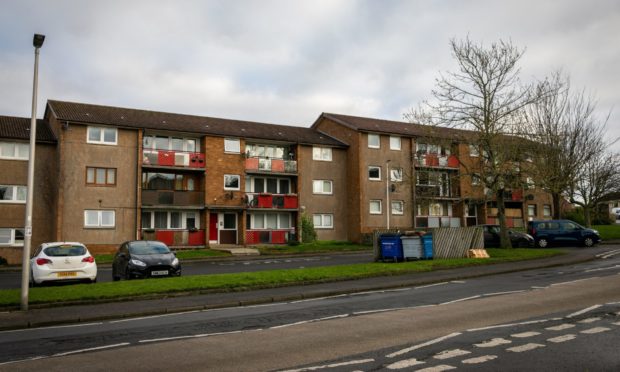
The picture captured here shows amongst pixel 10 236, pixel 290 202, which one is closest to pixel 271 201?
pixel 290 202

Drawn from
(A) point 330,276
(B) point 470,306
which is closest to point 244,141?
(A) point 330,276

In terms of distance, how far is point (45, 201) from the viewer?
32688mm

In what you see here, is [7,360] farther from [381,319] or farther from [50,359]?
[381,319]

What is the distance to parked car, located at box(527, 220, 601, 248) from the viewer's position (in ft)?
101

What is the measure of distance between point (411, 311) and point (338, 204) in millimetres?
31120

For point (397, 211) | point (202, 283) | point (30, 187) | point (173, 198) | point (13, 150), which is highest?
point (13, 150)

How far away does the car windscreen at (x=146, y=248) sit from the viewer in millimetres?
18078

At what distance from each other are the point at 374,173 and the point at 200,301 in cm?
3031

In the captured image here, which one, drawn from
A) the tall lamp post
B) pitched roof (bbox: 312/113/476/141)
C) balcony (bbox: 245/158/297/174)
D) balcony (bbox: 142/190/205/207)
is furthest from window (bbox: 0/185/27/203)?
pitched roof (bbox: 312/113/476/141)

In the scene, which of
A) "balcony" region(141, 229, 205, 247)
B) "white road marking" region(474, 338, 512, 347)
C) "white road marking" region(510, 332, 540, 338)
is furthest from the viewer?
"balcony" region(141, 229, 205, 247)

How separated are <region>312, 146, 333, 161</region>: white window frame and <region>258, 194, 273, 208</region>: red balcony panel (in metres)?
5.11

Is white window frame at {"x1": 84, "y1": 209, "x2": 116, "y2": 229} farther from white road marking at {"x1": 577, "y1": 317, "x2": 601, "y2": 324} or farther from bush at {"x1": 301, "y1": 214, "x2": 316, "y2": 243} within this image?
white road marking at {"x1": 577, "y1": 317, "x2": 601, "y2": 324}

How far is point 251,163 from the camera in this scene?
3825 centimetres

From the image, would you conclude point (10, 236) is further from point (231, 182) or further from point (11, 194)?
point (231, 182)
